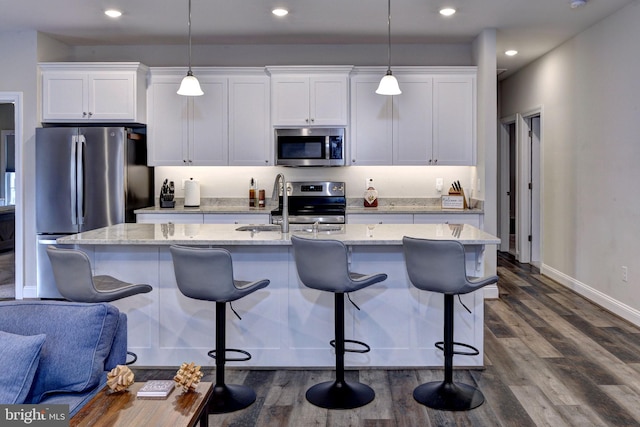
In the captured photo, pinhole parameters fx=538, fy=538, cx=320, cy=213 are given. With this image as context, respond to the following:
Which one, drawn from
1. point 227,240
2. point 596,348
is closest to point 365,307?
point 227,240

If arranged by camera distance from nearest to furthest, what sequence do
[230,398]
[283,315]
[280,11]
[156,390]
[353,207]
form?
[156,390] → [230,398] → [283,315] → [280,11] → [353,207]

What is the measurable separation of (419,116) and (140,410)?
4.46 meters

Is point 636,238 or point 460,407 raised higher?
point 636,238

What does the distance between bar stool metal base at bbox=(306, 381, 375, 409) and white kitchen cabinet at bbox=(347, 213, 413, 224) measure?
239 centimetres

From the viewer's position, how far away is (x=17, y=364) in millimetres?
1577

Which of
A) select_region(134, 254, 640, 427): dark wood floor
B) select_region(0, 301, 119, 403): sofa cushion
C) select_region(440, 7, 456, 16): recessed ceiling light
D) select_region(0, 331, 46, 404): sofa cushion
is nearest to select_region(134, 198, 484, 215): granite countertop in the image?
select_region(134, 254, 640, 427): dark wood floor

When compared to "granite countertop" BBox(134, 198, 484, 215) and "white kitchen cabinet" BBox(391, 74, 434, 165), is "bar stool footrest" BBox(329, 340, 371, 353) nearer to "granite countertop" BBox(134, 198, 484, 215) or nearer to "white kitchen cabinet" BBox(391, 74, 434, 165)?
"granite countertop" BBox(134, 198, 484, 215)

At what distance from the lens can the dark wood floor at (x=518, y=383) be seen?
269 cm

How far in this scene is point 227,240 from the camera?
304cm

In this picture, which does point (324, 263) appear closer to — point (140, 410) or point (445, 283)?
point (445, 283)

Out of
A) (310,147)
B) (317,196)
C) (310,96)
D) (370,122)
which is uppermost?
(310,96)

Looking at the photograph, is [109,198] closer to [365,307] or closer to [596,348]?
[365,307]

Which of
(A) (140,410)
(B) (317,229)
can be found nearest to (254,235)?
(B) (317,229)

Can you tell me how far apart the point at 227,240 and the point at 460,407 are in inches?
60.5
